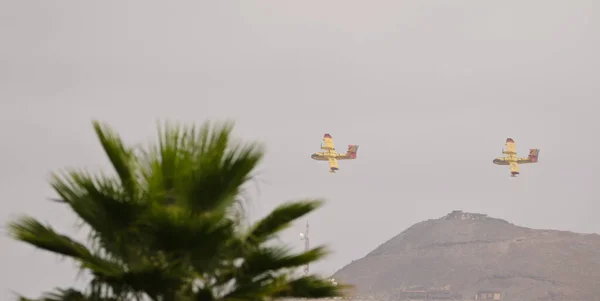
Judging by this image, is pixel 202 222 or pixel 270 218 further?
pixel 270 218

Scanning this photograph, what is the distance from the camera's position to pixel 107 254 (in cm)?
1483

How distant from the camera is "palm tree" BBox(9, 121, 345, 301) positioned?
574 inches

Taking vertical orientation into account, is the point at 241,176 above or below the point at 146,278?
above

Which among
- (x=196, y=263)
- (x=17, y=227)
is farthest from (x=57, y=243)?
(x=196, y=263)

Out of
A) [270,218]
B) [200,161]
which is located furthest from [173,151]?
[270,218]

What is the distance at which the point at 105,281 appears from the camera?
47.8 ft

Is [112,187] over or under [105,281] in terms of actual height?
over

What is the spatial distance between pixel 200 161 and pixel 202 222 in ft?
2.81

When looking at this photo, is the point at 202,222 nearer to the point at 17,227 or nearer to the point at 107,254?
the point at 107,254

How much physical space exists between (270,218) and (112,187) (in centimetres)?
188

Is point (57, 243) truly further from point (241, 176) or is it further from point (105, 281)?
point (241, 176)

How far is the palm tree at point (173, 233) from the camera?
14.6m

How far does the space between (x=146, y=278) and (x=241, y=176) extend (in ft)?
5.19

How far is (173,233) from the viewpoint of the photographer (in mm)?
14523
